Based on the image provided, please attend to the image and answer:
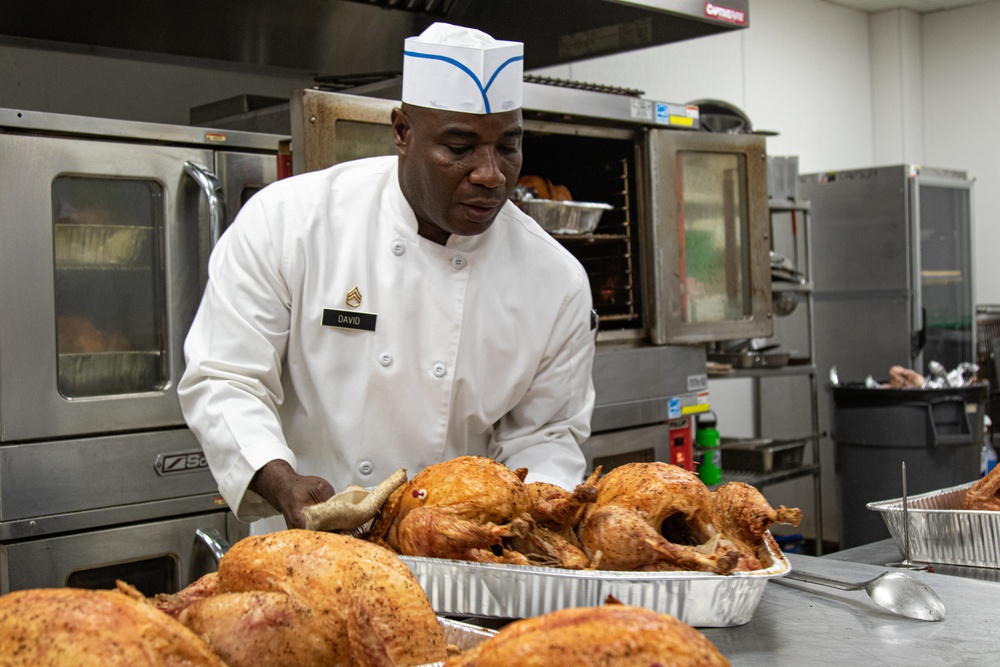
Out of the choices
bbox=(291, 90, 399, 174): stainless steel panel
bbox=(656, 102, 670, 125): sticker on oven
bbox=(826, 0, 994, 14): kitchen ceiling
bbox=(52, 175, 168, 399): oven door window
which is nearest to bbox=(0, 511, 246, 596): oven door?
bbox=(52, 175, 168, 399): oven door window

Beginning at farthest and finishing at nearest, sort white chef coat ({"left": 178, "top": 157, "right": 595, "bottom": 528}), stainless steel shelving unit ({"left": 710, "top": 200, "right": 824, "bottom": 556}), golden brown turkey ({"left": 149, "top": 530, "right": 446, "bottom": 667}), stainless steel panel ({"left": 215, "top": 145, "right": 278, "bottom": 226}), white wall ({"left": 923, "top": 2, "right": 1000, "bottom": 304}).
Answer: white wall ({"left": 923, "top": 2, "right": 1000, "bottom": 304}), stainless steel shelving unit ({"left": 710, "top": 200, "right": 824, "bottom": 556}), stainless steel panel ({"left": 215, "top": 145, "right": 278, "bottom": 226}), white chef coat ({"left": 178, "top": 157, "right": 595, "bottom": 528}), golden brown turkey ({"left": 149, "top": 530, "right": 446, "bottom": 667})

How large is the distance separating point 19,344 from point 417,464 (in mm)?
1348

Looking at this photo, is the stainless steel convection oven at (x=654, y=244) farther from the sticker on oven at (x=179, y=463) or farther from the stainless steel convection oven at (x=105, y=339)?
the sticker on oven at (x=179, y=463)

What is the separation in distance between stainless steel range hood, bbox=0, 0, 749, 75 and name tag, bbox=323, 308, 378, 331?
1.83m

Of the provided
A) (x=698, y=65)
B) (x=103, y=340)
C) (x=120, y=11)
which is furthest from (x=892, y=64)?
(x=103, y=340)

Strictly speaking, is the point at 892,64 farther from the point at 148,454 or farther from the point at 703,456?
the point at 148,454

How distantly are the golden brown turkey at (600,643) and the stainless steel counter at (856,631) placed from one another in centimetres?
50

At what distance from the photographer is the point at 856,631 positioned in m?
1.32

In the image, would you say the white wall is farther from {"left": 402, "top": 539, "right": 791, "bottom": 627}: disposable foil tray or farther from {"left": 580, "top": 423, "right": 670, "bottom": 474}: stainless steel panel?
{"left": 402, "top": 539, "right": 791, "bottom": 627}: disposable foil tray

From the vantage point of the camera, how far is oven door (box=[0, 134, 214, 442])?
278 cm

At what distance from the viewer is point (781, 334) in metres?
6.23

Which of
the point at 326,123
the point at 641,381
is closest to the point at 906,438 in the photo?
the point at 641,381

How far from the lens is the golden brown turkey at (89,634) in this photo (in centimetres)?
73

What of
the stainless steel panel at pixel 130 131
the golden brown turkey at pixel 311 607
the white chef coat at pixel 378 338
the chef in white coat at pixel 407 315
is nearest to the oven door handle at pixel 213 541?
the chef in white coat at pixel 407 315
